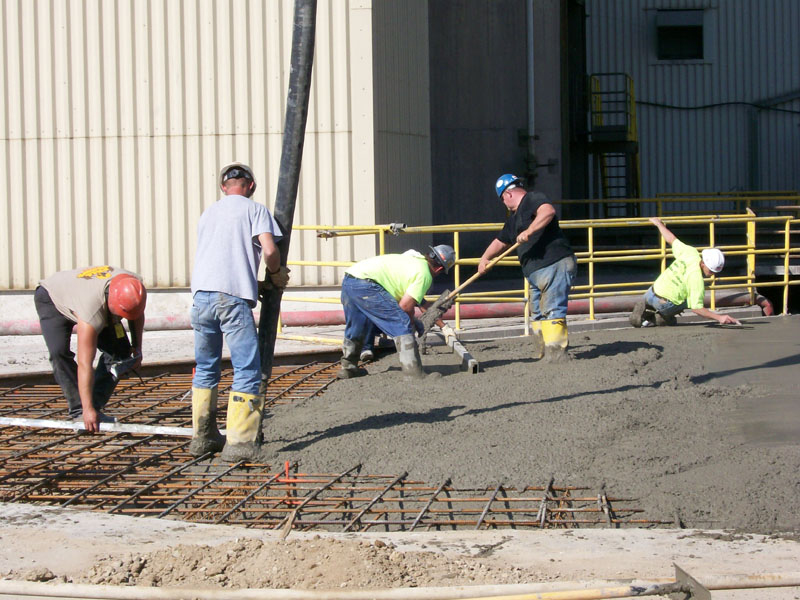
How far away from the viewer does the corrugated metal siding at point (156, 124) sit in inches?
461

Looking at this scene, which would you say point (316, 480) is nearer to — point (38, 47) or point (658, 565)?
point (658, 565)

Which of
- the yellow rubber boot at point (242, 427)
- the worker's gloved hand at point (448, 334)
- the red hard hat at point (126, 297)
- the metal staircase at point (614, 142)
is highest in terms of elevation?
the metal staircase at point (614, 142)

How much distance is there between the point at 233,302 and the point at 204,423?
0.72 meters

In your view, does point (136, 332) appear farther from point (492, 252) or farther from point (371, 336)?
point (492, 252)

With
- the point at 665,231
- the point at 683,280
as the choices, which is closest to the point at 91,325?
the point at 665,231

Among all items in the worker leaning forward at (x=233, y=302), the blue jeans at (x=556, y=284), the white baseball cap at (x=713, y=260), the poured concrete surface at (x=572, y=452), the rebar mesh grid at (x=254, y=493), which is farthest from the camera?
the white baseball cap at (x=713, y=260)

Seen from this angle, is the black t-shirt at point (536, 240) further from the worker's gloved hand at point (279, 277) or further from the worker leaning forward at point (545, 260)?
the worker's gloved hand at point (279, 277)

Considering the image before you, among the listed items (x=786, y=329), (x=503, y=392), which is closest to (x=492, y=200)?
(x=786, y=329)

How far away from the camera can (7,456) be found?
5.81 m

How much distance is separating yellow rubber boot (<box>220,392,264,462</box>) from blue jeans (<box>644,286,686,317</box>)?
18.9 ft

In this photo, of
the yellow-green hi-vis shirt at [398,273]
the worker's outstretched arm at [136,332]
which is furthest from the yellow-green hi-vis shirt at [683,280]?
the worker's outstretched arm at [136,332]

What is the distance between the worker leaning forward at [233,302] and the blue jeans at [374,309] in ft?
7.28

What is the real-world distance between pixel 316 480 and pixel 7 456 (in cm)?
198

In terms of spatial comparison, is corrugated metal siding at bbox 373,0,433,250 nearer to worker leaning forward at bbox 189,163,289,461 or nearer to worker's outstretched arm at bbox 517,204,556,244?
worker's outstretched arm at bbox 517,204,556,244
